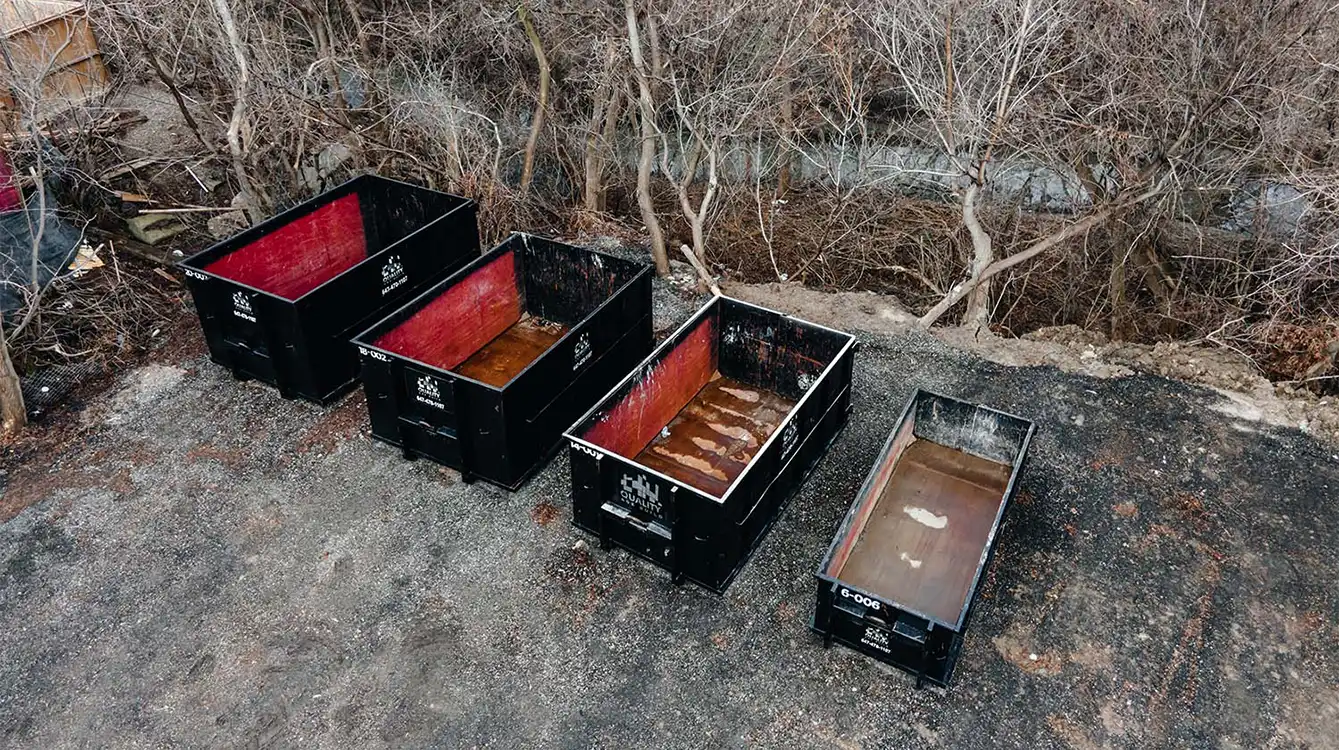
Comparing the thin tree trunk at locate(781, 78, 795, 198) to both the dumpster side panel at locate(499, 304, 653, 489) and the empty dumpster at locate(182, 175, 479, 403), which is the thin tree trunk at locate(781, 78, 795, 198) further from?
the empty dumpster at locate(182, 175, 479, 403)

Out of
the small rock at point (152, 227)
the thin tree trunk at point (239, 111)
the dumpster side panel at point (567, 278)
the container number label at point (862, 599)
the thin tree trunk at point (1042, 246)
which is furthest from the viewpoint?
the small rock at point (152, 227)

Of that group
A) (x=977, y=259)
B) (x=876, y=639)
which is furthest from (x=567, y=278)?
(x=876, y=639)

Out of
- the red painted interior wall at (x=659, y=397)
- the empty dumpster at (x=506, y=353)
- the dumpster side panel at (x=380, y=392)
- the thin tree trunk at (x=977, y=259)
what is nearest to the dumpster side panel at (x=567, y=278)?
the empty dumpster at (x=506, y=353)

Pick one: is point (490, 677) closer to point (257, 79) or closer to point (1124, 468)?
point (1124, 468)

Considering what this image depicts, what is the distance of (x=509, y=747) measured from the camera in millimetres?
6371

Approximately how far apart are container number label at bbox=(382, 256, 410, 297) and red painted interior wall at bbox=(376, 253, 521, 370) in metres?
0.92

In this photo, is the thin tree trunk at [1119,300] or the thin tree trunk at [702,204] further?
the thin tree trunk at [1119,300]

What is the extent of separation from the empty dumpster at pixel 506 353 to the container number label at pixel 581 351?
0.02m

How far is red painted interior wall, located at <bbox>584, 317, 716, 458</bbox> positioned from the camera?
325 inches

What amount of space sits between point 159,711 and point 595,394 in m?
4.60

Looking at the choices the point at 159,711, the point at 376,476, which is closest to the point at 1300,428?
the point at 376,476

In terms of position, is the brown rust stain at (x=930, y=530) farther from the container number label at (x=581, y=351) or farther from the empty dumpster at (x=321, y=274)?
the empty dumpster at (x=321, y=274)

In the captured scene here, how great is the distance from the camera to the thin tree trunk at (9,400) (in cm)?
888

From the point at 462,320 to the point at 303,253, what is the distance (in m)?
2.85
